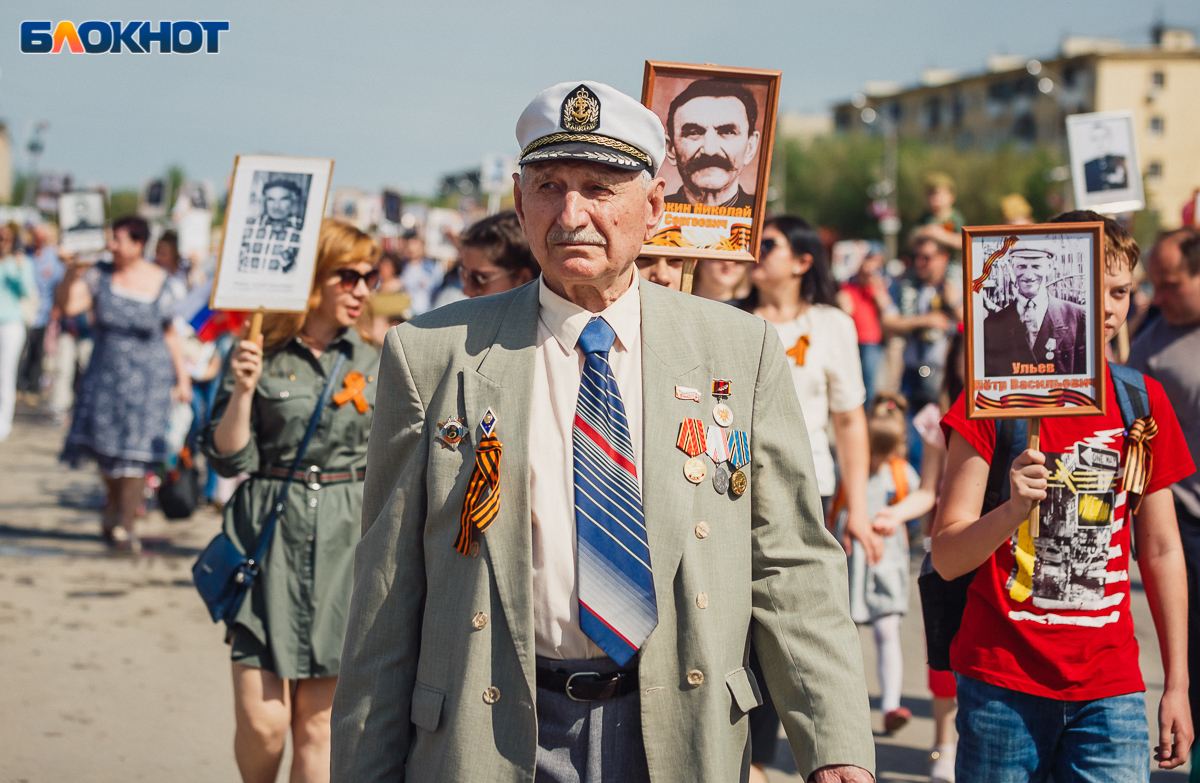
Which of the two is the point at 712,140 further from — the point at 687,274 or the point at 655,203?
the point at 655,203

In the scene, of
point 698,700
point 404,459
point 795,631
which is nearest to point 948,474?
point 795,631

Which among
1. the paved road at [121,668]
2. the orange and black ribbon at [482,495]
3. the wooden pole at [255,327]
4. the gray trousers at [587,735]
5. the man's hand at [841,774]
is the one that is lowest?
the paved road at [121,668]

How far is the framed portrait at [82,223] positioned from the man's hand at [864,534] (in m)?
10.3

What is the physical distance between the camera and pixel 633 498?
2318 mm

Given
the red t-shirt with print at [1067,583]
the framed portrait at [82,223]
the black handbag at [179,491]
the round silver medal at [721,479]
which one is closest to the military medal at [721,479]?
the round silver medal at [721,479]

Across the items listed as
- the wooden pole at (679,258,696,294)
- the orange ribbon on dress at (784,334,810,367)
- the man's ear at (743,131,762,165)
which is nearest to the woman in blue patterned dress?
the orange ribbon on dress at (784,334,810,367)

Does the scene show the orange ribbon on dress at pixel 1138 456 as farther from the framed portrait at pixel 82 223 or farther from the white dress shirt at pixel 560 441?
the framed portrait at pixel 82 223

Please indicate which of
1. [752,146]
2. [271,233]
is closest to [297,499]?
[271,233]

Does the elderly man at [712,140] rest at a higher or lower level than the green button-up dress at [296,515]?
higher

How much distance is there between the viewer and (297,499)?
4094mm

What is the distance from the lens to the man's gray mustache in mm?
2365

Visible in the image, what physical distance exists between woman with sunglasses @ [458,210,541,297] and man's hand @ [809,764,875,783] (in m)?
2.66

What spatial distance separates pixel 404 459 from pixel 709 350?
0.65 metres

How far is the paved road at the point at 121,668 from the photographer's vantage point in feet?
17.2
